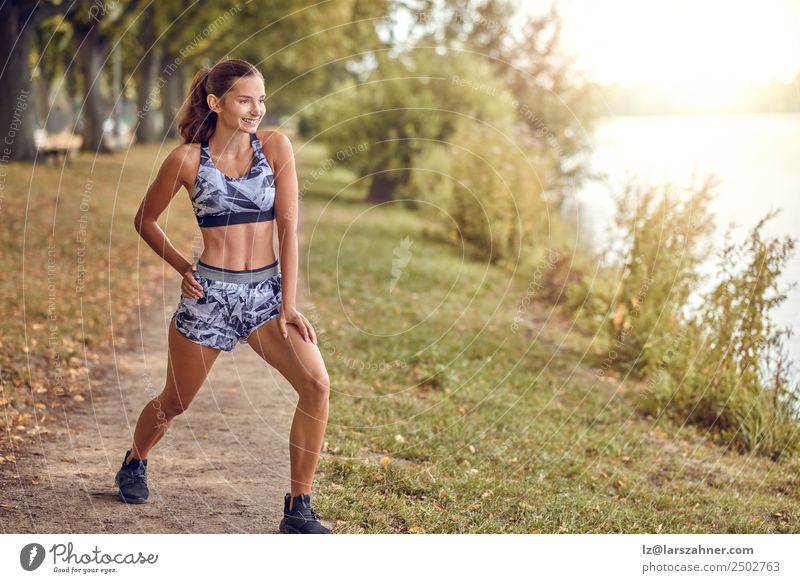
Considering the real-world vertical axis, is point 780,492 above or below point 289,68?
below

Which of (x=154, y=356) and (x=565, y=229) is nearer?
(x=154, y=356)

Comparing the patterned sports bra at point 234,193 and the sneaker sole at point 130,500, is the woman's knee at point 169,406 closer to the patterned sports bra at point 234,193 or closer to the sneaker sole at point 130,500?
the sneaker sole at point 130,500

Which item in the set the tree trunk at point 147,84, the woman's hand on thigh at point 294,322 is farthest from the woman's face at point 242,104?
the tree trunk at point 147,84

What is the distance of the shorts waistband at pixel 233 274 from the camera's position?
14.1ft

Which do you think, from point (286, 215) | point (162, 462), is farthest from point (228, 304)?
point (162, 462)

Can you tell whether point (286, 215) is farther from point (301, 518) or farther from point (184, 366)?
point (301, 518)

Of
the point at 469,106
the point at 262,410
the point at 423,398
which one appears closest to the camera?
the point at 262,410

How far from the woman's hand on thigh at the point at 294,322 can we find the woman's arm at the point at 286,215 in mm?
27

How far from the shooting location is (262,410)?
6875 mm

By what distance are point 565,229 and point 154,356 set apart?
9.29 m

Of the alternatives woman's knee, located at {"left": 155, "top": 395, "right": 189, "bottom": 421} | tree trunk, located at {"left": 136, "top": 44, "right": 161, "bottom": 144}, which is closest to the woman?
woman's knee, located at {"left": 155, "top": 395, "right": 189, "bottom": 421}
